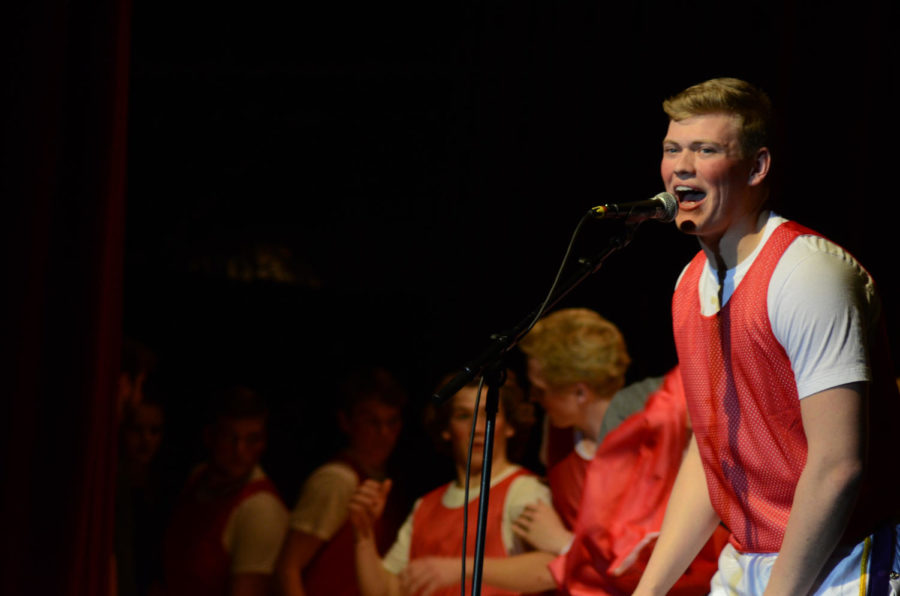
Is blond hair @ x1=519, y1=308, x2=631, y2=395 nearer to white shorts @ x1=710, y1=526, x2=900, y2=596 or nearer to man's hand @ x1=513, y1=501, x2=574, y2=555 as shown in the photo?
man's hand @ x1=513, y1=501, x2=574, y2=555

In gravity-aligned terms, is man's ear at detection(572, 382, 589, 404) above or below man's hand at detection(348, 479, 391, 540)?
above

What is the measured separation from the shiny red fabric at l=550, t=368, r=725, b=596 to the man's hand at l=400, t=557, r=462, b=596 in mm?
394

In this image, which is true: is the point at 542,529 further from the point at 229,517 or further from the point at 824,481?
the point at 824,481

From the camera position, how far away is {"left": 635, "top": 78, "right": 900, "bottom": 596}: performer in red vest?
1452 millimetres

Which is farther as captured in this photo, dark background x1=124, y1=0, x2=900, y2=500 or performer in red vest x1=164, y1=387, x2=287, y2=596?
performer in red vest x1=164, y1=387, x2=287, y2=596

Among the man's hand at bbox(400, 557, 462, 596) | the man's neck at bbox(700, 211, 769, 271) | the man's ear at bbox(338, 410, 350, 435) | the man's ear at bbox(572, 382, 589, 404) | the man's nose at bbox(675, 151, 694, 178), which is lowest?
the man's hand at bbox(400, 557, 462, 596)

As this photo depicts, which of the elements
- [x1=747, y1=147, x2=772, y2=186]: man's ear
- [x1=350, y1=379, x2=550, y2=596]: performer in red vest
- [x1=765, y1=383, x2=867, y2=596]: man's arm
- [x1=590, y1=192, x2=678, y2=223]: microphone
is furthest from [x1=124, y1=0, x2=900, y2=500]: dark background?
[x1=765, y1=383, x2=867, y2=596]: man's arm

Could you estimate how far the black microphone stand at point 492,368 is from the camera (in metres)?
1.58

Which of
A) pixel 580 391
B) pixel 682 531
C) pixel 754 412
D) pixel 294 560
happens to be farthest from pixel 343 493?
pixel 754 412

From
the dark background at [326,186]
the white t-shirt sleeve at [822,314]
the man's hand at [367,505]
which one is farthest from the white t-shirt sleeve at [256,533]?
the white t-shirt sleeve at [822,314]

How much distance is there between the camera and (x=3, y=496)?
2.89m

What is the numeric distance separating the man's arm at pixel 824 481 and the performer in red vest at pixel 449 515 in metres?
2.01

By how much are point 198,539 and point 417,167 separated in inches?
65.0

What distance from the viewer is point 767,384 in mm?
1589
